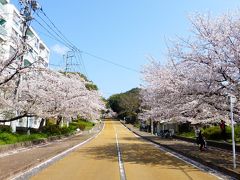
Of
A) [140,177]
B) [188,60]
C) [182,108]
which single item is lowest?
[140,177]

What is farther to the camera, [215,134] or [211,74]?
[215,134]

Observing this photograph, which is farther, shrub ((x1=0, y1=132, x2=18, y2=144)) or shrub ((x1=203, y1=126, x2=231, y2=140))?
shrub ((x1=203, y1=126, x2=231, y2=140))

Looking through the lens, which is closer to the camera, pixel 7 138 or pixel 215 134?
pixel 7 138

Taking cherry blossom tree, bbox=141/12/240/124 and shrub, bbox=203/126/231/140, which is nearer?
cherry blossom tree, bbox=141/12/240/124

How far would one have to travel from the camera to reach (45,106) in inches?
1303

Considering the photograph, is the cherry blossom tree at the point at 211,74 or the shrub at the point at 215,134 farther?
the shrub at the point at 215,134

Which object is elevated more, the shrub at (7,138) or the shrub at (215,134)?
the shrub at (215,134)

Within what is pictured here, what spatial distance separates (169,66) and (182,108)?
8.94 feet

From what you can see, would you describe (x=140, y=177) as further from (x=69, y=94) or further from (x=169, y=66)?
(x=69, y=94)

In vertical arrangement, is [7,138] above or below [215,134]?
below

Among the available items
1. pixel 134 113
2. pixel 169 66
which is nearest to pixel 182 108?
pixel 169 66

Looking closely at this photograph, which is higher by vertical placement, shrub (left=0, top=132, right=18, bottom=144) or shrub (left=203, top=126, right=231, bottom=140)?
shrub (left=203, top=126, right=231, bottom=140)

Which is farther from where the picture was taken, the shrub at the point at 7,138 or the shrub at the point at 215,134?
the shrub at the point at 215,134

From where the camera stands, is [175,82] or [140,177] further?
[175,82]
